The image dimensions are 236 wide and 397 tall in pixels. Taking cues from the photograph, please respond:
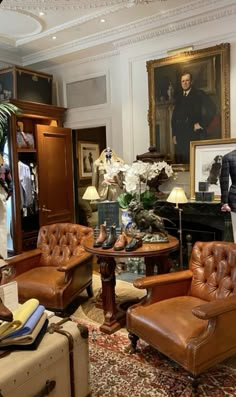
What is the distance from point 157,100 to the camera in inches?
177

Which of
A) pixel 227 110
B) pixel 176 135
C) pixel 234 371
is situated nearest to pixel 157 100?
pixel 176 135

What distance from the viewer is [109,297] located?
3131 mm

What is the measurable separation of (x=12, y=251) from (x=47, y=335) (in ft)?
11.0

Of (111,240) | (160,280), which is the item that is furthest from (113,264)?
(160,280)

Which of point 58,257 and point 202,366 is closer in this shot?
point 202,366

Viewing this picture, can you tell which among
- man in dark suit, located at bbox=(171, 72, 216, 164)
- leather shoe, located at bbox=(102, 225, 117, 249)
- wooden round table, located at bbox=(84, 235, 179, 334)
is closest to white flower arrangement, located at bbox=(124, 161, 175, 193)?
leather shoe, located at bbox=(102, 225, 117, 249)

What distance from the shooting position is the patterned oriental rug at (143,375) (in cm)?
224

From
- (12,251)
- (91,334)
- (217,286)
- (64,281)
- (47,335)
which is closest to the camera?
(47,335)

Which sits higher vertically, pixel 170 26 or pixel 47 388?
pixel 170 26

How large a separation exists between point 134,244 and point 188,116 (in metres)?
2.11

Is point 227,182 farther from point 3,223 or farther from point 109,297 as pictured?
point 3,223

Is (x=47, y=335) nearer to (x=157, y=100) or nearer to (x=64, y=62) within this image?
(x=157, y=100)

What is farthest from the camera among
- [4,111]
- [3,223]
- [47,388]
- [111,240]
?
[3,223]

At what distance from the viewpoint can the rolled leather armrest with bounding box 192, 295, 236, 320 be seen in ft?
6.83
